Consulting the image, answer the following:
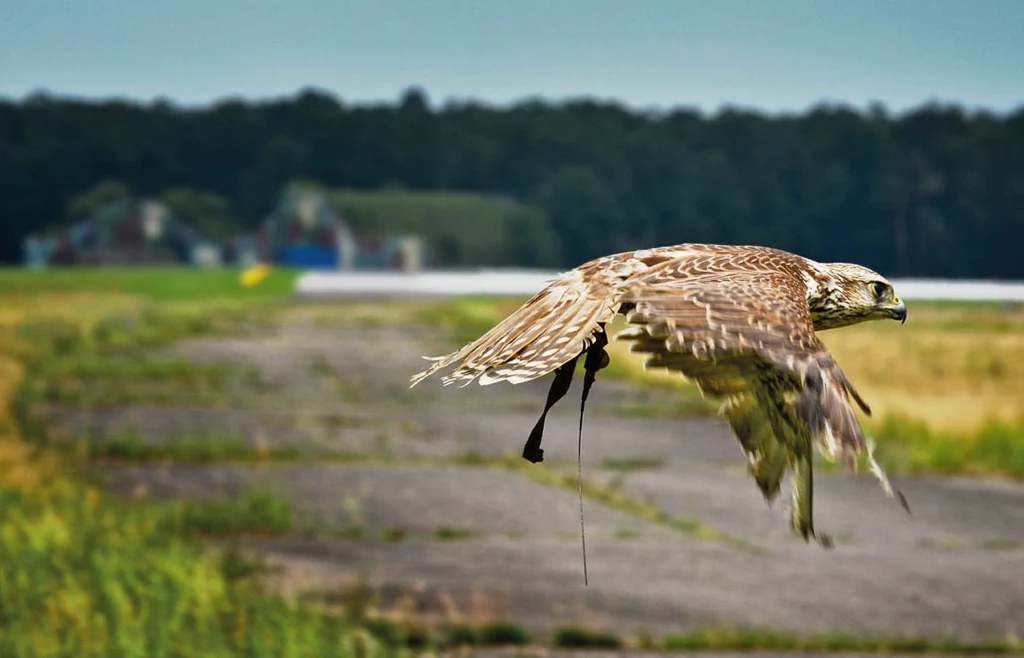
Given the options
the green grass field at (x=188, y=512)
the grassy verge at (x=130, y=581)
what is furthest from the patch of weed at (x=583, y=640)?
the grassy verge at (x=130, y=581)

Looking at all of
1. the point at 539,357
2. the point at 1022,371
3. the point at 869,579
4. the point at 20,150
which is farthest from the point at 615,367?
the point at 20,150

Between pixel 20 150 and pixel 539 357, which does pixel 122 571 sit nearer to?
pixel 539 357

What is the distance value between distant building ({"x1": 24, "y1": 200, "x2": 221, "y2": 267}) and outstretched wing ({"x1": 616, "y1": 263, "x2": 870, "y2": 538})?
341 feet

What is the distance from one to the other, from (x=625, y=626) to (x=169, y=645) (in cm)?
281

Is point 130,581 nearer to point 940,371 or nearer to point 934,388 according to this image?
point 934,388

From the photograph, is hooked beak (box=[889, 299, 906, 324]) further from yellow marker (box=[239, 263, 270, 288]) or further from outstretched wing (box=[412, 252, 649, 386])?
yellow marker (box=[239, 263, 270, 288])

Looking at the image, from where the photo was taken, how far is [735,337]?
128 centimetres

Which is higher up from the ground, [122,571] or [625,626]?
[122,571]

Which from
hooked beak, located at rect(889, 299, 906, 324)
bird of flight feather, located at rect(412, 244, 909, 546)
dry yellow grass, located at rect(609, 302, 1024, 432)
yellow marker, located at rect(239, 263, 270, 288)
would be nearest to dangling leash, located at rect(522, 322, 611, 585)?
bird of flight feather, located at rect(412, 244, 909, 546)

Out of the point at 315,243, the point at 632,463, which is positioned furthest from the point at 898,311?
the point at 315,243

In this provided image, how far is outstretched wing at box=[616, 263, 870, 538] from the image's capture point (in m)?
1.27

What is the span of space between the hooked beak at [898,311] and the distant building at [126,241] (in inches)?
4078

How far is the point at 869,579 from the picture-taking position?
10.0 m

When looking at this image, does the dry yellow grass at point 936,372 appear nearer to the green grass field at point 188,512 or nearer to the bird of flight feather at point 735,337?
the green grass field at point 188,512
